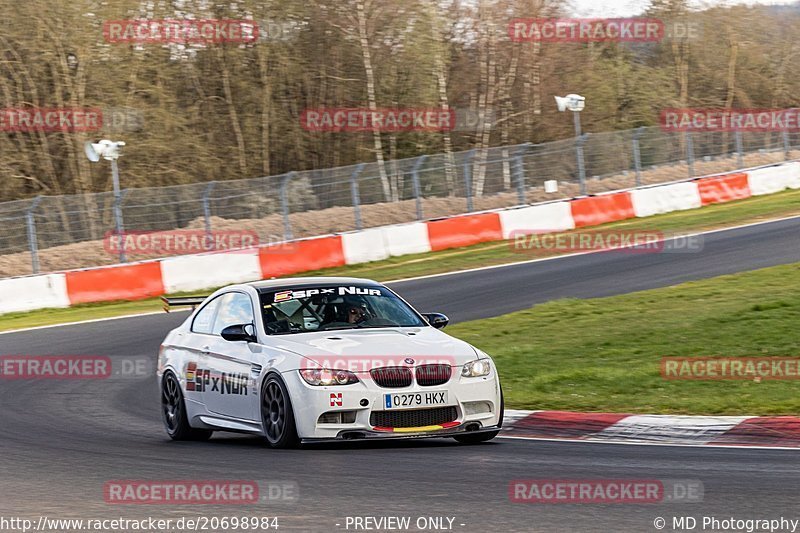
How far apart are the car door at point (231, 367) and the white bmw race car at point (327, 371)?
0.01 metres

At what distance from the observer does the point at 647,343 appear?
45.6 feet

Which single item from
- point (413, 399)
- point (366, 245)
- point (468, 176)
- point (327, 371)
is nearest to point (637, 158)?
point (468, 176)

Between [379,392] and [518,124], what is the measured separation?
34035 millimetres

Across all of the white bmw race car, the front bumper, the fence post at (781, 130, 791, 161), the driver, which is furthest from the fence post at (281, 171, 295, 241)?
the front bumper

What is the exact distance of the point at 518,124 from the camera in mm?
42406

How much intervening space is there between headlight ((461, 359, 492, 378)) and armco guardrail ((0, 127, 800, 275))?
17.6m

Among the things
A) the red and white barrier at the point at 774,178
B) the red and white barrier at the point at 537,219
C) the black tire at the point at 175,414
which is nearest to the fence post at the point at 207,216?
the red and white barrier at the point at 537,219

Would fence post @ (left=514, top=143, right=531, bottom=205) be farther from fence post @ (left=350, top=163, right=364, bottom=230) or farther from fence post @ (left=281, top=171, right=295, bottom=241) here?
fence post @ (left=281, top=171, right=295, bottom=241)

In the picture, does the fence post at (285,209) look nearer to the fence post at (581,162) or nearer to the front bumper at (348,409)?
the fence post at (581,162)

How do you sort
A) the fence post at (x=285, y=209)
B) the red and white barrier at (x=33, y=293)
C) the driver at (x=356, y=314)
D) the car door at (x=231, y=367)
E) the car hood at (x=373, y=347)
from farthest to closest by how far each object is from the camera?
1. the fence post at (x=285, y=209)
2. the red and white barrier at (x=33, y=293)
3. the driver at (x=356, y=314)
4. the car door at (x=231, y=367)
5. the car hood at (x=373, y=347)

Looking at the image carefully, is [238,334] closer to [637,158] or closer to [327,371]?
[327,371]

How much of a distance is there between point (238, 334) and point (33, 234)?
16404 mm

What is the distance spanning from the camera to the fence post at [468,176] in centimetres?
2966

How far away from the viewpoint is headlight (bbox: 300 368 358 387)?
914cm
